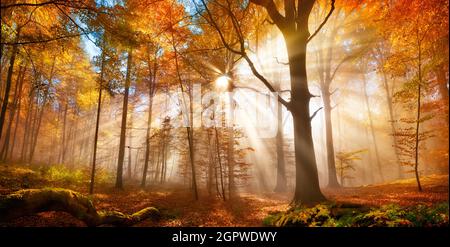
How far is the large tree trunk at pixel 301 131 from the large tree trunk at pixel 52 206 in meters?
5.97

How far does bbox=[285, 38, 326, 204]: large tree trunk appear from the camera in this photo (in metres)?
7.34

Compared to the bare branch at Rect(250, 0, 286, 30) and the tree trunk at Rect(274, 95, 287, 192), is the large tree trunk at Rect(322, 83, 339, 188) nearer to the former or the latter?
the tree trunk at Rect(274, 95, 287, 192)

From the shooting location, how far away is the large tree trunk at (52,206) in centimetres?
512

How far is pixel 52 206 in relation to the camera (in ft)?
18.8

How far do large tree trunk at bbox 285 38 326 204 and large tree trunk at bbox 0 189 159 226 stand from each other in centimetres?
597

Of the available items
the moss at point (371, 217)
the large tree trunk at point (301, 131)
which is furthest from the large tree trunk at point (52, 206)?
the large tree trunk at point (301, 131)

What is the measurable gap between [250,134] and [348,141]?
83.6ft

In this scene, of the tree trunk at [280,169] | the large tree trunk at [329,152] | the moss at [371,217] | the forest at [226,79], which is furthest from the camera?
the tree trunk at [280,169]

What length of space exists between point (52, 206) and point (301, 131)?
7494 millimetres

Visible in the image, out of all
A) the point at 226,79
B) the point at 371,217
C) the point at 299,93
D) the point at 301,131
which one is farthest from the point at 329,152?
the point at 371,217

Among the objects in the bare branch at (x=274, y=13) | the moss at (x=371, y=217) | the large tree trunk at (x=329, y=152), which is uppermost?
the bare branch at (x=274, y=13)

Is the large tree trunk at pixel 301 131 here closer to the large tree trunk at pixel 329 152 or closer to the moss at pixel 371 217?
the moss at pixel 371 217

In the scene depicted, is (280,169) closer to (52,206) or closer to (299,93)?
(299,93)
